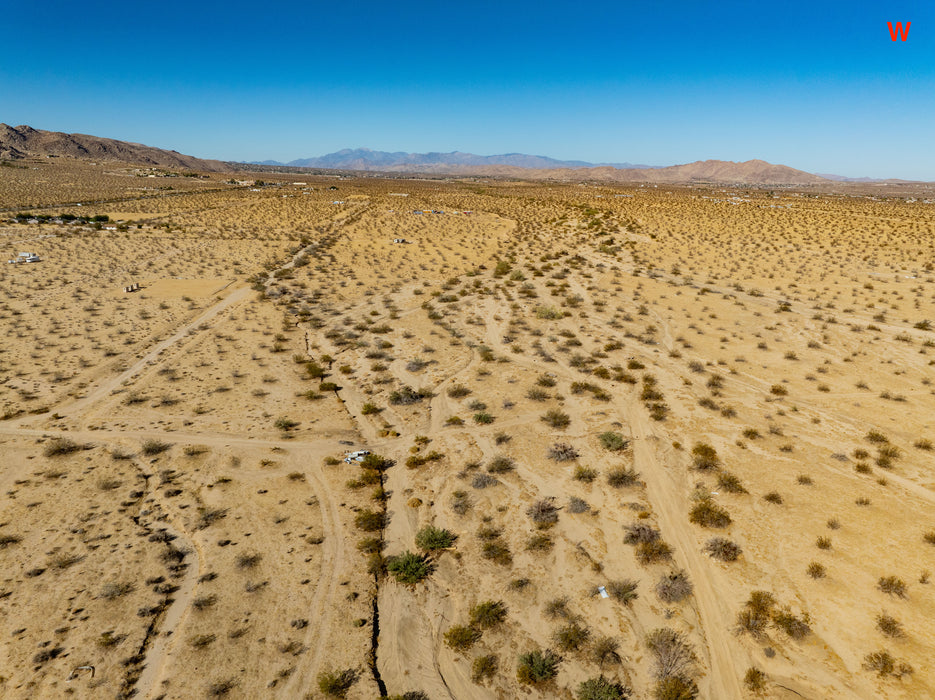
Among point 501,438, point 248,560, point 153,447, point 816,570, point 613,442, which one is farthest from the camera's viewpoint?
point 501,438

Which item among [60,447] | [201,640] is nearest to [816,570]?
[201,640]

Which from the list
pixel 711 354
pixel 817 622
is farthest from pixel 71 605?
pixel 711 354

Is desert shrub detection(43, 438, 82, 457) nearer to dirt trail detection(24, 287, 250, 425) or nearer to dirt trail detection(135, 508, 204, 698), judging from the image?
dirt trail detection(24, 287, 250, 425)

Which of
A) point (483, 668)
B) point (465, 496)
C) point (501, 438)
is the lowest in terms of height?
point (483, 668)

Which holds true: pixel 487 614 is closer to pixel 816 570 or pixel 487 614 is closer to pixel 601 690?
pixel 601 690

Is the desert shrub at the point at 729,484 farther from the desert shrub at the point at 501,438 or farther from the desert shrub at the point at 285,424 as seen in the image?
the desert shrub at the point at 285,424

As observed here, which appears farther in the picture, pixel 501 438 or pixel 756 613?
pixel 501 438

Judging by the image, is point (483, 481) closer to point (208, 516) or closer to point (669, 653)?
point (669, 653)

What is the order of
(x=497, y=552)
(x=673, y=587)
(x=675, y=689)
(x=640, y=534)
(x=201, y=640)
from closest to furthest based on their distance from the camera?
(x=675, y=689) < (x=201, y=640) < (x=673, y=587) < (x=497, y=552) < (x=640, y=534)

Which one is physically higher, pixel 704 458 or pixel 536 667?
pixel 704 458
